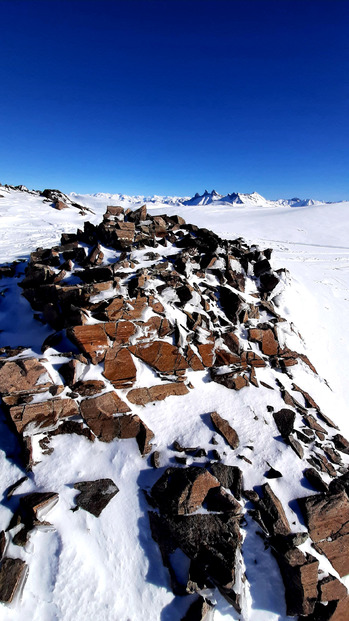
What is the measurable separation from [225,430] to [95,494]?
2853mm

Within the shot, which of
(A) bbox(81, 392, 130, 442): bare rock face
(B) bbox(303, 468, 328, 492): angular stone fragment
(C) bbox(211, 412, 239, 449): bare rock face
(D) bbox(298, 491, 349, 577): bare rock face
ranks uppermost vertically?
(A) bbox(81, 392, 130, 442): bare rock face

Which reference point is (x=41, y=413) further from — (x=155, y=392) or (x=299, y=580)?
(x=299, y=580)

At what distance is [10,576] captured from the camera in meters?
3.83

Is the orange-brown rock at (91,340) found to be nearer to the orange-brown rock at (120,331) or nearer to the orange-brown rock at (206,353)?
the orange-brown rock at (120,331)

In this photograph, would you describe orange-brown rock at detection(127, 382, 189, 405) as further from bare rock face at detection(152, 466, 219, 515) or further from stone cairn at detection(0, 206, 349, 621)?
bare rock face at detection(152, 466, 219, 515)

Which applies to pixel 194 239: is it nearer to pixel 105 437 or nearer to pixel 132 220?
pixel 132 220

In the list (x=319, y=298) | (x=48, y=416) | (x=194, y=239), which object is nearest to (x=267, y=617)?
(x=48, y=416)

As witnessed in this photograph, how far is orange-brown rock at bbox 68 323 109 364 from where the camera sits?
254 inches

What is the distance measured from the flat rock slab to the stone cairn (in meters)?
0.02

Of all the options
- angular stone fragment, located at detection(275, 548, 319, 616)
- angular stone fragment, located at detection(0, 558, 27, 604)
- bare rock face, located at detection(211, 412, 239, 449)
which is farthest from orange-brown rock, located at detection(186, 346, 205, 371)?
angular stone fragment, located at detection(0, 558, 27, 604)

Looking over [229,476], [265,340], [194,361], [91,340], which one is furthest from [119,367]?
[265,340]

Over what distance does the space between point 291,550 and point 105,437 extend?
373 cm

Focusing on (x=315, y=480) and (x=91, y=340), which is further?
(x=91, y=340)

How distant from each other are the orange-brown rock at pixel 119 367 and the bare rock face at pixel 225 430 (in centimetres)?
207
